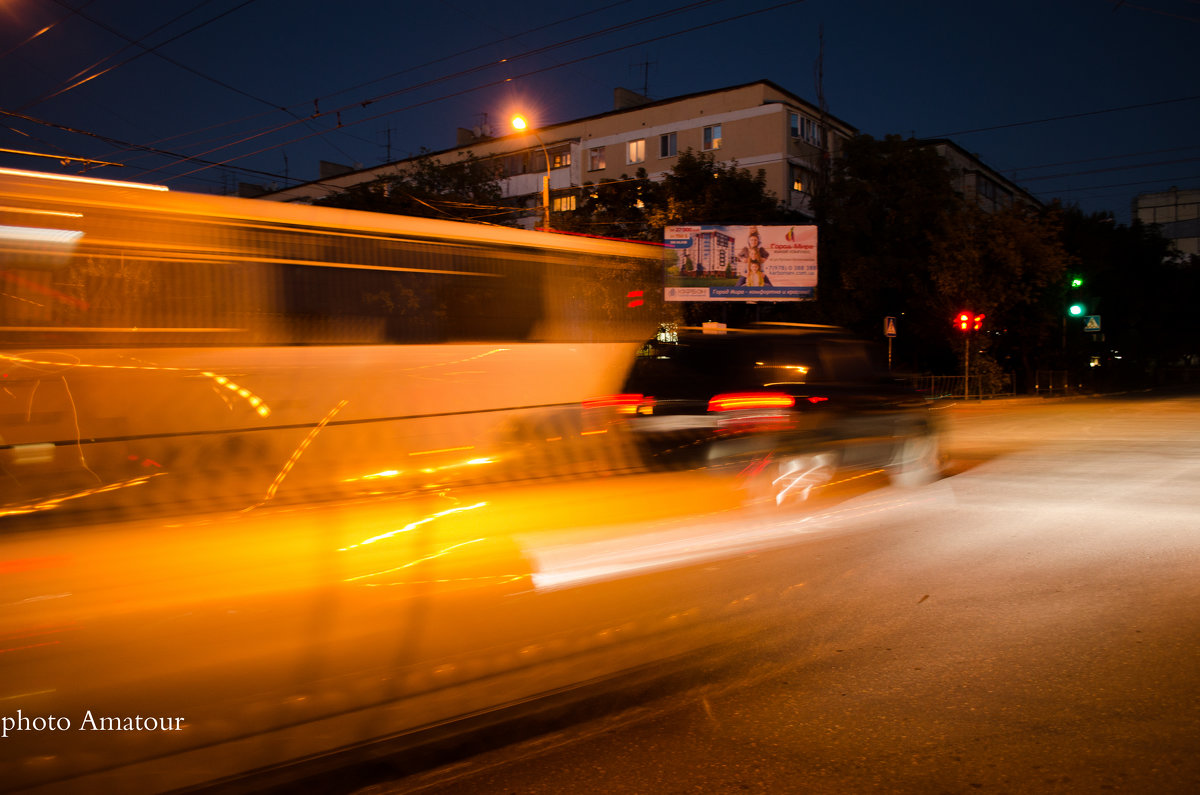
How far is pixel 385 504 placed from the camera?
6.91 metres

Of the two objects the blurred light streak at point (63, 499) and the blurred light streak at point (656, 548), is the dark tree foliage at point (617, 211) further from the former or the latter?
the blurred light streak at point (63, 499)

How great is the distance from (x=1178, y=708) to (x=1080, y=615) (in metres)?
1.50

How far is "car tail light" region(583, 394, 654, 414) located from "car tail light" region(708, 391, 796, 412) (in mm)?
666

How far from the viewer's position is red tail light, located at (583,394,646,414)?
316 inches

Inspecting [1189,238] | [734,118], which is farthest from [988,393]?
[1189,238]

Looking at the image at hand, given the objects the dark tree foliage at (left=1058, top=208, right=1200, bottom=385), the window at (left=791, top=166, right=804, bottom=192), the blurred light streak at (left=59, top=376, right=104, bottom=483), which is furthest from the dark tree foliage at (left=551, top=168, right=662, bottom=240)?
the blurred light streak at (left=59, top=376, right=104, bottom=483)

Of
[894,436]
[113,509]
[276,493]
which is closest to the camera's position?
[113,509]

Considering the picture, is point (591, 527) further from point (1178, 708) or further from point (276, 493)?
point (1178, 708)

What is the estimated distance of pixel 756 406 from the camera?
26.5 feet

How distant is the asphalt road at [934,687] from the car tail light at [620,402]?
→ 2.05 meters

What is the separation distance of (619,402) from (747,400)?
1.29m

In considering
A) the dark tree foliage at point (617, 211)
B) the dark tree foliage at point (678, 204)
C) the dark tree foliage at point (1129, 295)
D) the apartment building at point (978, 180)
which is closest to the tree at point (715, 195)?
the dark tree foliage at point (678, 204)

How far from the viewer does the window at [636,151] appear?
4319cm

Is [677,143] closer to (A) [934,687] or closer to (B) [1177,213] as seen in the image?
(A) [934,687]
